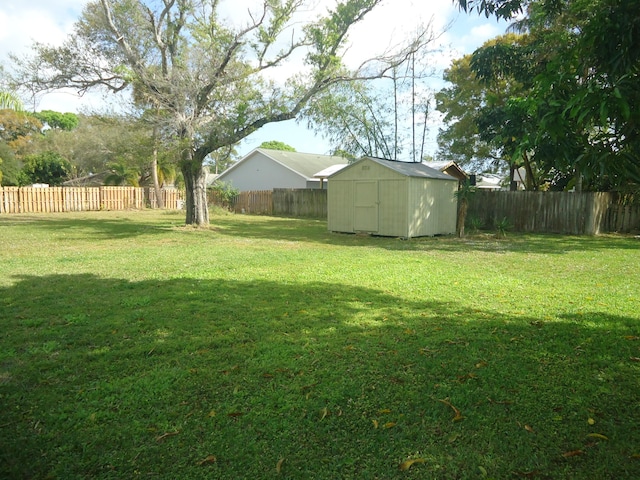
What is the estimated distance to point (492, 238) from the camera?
14977 mm

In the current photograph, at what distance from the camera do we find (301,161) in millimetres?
36719

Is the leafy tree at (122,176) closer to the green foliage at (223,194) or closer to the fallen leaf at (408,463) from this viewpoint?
the green foliage at (223,194)

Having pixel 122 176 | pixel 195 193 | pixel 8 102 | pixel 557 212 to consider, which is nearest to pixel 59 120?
pixel 122 176

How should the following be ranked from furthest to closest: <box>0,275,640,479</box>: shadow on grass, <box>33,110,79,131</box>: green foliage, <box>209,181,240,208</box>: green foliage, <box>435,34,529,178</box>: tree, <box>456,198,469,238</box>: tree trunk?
<box>33,110,79,131</box>: green foliage < <box>209,181,240,208</box>: green foliage < <box>435,34,529,178</box>: tree < <box>456,198,469,238</box>: tree trunk < <box>0,275,640,479</box>: shadow on grass

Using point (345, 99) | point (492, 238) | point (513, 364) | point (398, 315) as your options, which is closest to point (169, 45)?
point (345, 99)

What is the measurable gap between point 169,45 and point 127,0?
1.87 meters

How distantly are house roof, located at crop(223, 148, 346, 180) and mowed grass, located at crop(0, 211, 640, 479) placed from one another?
1074 inches

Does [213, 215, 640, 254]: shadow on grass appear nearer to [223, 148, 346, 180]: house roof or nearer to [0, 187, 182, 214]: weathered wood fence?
[0, 187, 182, 214]: weathered wood fence

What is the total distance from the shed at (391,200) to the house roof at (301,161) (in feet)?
55.6

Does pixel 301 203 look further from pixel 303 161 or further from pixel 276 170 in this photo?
pixel 303 161

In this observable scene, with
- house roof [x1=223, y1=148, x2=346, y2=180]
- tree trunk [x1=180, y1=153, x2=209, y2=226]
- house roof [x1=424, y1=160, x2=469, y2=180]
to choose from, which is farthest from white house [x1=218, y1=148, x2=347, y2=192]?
tree trunk [x1=180, y1=153, x2=209, y2=226]

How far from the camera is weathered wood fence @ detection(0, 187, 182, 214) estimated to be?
25.5 m

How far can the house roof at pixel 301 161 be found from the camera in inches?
1357

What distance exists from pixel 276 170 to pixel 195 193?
1896cm
